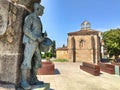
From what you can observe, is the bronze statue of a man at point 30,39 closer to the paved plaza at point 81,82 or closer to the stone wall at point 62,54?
the paved plaza at point 81,82

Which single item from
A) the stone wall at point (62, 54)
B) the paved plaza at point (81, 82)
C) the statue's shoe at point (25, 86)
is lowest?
the paved plaza at point (81, 82)

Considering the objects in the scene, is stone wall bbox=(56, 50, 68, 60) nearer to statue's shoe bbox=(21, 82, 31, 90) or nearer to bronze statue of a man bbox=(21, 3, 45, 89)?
bronze statue of a man bbox=(21, 3, 45, 89)

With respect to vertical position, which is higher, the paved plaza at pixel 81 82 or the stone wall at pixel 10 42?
the stone wall at pixel 10 42

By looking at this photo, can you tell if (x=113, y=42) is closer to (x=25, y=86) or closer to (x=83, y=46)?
(x=83, y=46)

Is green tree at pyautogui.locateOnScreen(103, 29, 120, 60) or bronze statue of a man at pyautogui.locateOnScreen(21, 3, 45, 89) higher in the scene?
green tree at pyautogui.locateOnScreen(103, 29, 120, 60)

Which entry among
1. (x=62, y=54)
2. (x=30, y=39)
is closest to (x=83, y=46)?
(x=62, y=54)

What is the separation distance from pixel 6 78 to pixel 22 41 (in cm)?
83

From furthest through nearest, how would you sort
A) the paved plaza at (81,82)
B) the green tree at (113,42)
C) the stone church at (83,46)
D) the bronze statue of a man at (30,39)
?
the stone church at (83,46)
the green tree at (113,42)
the paved plaza at (81,82)
the bronze statue of a man at (30,39)

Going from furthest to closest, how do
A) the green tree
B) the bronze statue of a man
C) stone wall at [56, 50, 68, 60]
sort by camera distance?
stone wall at [56, 50, 68, 60], the green tree, the bronze statue of a man

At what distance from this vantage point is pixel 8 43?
374 cm

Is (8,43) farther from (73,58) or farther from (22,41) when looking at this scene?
(73,58)

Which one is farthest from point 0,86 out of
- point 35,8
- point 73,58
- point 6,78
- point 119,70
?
point 73,58

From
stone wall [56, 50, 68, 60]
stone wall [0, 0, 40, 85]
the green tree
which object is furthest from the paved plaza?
stone wall [56, 50, 68, 60]

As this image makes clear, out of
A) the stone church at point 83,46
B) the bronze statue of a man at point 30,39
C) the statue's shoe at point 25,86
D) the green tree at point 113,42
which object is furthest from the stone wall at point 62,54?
the statue's shoe at point 25,86
